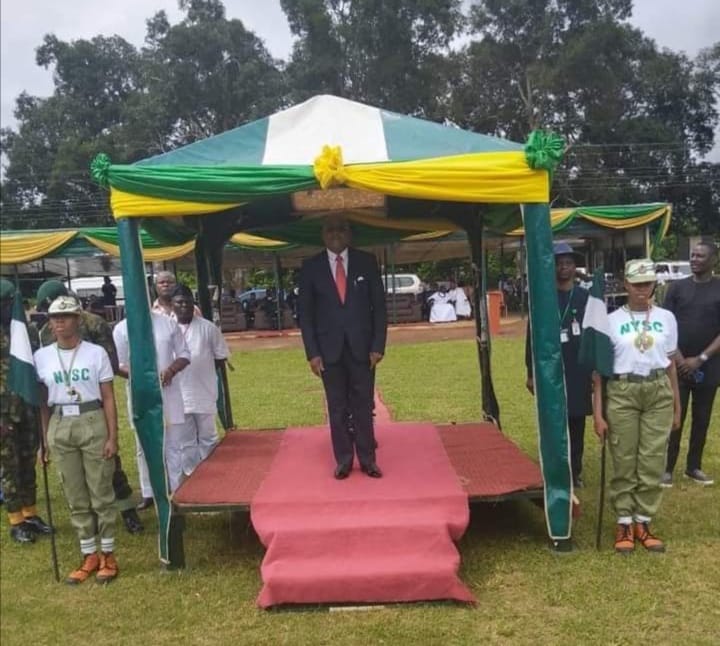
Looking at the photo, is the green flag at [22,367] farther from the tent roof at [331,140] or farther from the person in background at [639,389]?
the person in background at [639,389]

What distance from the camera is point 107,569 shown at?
412 cm

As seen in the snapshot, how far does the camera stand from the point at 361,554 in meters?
3.86

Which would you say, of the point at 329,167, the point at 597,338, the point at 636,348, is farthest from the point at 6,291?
the point at 636,348

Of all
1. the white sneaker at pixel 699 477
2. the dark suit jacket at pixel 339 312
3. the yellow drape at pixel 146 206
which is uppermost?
the yellow drape at pixel 146 206

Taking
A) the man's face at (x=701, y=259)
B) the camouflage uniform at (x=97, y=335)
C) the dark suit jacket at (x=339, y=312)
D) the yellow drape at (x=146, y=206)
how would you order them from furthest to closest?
the man's face at (x=701, y=259) → the camouflage uniform at (x=97, y=335) → the dark suit jacket at (x=339, y=312) → the yellow drape at (x=146, y=206)

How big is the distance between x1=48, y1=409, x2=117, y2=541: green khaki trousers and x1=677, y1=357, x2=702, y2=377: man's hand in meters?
3.94

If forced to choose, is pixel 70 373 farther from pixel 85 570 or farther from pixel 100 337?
pixel 85 570

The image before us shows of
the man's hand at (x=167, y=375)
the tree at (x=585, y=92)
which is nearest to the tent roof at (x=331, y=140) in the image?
the man's hand at (x=167, y=375)

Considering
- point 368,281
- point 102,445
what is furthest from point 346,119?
point 102,445

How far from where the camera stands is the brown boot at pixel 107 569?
13.4ft

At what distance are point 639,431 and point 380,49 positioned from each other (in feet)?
98.7

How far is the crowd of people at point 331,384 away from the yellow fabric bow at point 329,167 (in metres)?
0.65

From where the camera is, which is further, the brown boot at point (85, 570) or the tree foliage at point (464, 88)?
the tree foliage at point (464, 88)

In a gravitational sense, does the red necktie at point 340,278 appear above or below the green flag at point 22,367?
→ above
